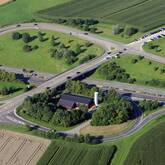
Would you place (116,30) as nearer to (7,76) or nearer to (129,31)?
(129,31)

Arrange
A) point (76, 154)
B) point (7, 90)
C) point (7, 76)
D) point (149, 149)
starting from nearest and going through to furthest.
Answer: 1. point (76, 154)
2. point (149, 149)
3. point (7, 90)
4. point (7, 76)

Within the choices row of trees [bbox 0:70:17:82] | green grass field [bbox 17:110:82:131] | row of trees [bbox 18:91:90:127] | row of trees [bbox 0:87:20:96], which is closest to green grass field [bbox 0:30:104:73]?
row of trees [bbox 0:70:17:82]

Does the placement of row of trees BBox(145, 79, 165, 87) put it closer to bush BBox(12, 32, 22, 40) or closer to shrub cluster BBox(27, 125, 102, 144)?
shrub cluster BBox(27, 125, 102, 144)

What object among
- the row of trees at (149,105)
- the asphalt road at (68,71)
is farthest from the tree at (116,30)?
the row of trees at (149,105)

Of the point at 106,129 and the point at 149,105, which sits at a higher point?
the point at 149,105

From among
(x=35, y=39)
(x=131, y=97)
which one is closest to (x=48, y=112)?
(x=131, y=97)

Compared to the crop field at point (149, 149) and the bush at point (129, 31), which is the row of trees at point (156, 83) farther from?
the bush at point (129, 31)

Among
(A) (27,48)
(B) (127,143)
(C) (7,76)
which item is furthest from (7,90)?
(B) (127,143)
